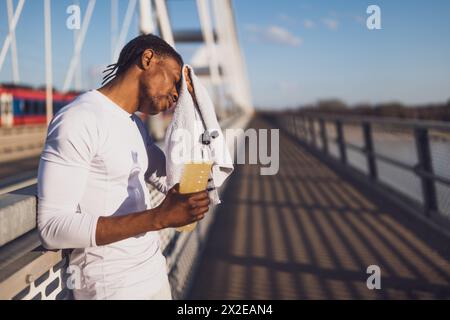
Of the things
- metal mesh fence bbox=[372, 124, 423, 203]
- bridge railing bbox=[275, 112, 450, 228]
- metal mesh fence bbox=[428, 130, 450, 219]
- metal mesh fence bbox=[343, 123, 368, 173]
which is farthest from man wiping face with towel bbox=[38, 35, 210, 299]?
metal mesh fence bbox=[343, 123, 368, 173]

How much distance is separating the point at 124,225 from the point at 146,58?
0.56 meters

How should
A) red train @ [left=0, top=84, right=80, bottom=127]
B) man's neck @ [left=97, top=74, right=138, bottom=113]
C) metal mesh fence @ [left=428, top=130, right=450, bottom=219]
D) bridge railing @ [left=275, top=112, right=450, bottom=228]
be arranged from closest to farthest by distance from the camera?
1. man's neck @ [left=97, top=74, right=138, bottom=113]
2. metal mesh fence @ [left=428, top=130, right=450, bottom=219]
3. bridge railing @ [left=275, top=112, right=450, bottom=228]
4. red train @ [left=0, top=84, right=80, bottom=127]

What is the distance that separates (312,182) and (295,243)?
396 centimetres

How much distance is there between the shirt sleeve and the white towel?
0.42 m

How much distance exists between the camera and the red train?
22.0 meters

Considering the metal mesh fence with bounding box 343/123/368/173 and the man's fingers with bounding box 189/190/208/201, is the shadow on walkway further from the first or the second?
the man's fingers with bounding box 189/190/208/201

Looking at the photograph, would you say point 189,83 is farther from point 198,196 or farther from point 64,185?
point 64,185

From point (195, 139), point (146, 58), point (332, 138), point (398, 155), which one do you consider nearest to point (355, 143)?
point (332, 138)

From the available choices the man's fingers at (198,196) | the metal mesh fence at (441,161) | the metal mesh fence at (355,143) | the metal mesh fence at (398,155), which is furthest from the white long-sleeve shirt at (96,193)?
the metal mesh fence at (355,143)

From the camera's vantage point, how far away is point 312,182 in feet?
28.5

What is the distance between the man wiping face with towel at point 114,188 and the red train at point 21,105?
2097 centimetres

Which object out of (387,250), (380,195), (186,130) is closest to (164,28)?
(380,195)

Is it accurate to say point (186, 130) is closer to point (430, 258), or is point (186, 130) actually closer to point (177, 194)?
point (177, 194)

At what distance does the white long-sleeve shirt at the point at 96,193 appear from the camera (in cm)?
126
